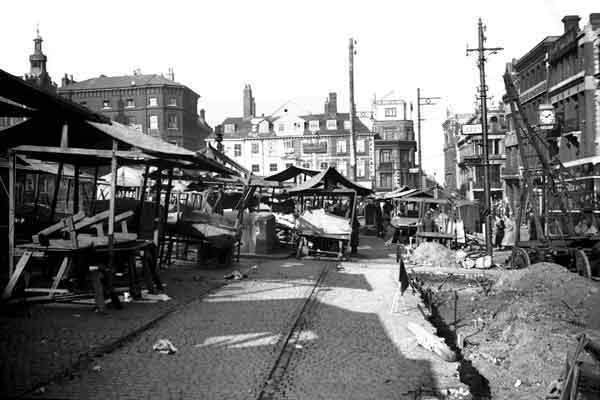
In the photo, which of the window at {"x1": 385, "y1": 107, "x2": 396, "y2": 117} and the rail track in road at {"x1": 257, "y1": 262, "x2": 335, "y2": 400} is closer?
the rail track in road at {"x1": 257, "y1": 262, "x2": 335, "y2": 400}

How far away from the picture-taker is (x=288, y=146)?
70750 mm

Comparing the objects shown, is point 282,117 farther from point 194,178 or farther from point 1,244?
point 1,244

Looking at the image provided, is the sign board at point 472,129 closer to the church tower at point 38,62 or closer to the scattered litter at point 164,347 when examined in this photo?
the scattered litter at point 164,347

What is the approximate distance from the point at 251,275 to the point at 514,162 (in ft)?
155

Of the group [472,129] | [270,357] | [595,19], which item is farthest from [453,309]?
[595,19]

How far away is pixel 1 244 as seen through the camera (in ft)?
39.4

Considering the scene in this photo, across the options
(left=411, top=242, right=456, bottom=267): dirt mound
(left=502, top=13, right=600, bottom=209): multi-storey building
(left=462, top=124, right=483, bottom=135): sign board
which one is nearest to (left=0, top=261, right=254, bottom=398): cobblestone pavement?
(left=411, top=242, right=456, bottom=267): dirt mound

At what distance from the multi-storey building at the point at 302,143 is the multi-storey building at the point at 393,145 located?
718 centimetres

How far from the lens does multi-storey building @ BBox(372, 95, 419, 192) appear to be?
79750 mm

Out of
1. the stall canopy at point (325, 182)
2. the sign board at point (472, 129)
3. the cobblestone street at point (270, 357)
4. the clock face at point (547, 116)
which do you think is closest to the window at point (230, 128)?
the clock face at point (547, 116)

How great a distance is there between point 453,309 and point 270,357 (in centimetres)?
691

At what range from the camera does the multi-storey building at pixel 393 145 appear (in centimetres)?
7975

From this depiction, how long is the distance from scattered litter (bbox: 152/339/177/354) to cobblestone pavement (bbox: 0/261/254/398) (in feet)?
1.91

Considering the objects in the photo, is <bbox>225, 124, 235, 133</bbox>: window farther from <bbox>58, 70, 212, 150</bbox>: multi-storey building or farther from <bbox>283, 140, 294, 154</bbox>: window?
<bbox>283, 140, 294, 154</bbox>: window
